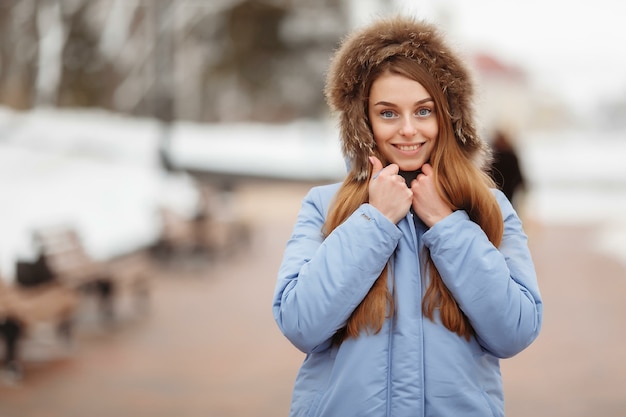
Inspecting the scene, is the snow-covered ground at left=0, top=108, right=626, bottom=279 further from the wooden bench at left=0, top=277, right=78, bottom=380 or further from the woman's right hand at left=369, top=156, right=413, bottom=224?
the woman's right hand at left=369, top=156, right=413, bottom=224

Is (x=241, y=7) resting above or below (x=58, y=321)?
above

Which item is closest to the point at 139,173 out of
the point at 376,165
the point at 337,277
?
the point at 376,165

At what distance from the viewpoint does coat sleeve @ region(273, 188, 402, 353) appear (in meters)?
1.80

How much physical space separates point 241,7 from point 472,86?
24700mm

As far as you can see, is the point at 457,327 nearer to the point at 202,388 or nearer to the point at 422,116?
the point at 422,116

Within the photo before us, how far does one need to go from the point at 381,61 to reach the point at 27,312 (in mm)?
4674

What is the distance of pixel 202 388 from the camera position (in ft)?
18.2

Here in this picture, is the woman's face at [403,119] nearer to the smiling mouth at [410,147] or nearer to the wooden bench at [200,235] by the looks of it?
the smiling mouth at [410,147]

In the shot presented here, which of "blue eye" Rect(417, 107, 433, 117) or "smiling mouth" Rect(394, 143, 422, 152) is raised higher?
"blue eye" Rect(417, 107, 433, 117)

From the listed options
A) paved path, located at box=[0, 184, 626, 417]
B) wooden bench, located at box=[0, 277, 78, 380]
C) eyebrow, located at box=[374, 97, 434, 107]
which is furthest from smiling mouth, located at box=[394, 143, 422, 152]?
wooden bench, located at box=[0, 277, 78, 380]

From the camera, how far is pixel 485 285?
70.1 inches

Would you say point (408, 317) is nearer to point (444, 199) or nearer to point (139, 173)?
point (444, 199)

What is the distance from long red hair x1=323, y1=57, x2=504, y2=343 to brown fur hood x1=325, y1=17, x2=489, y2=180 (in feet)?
0.07

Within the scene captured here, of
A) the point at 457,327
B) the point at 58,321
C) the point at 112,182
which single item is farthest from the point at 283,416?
the point at 112,182
